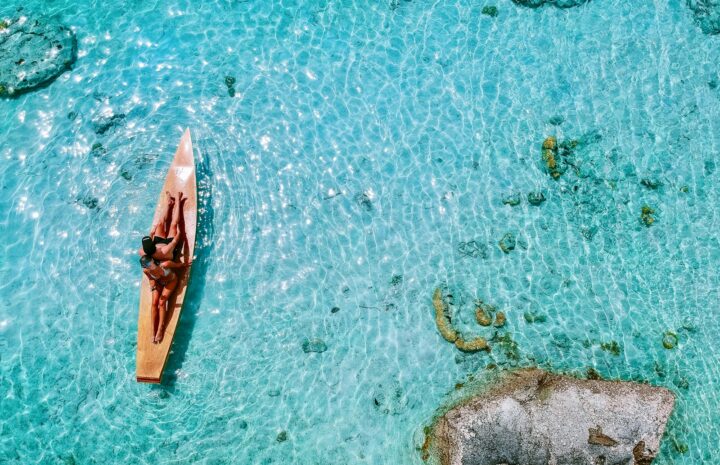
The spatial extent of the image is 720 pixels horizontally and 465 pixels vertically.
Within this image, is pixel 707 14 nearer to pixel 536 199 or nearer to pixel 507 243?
pixel 536 199

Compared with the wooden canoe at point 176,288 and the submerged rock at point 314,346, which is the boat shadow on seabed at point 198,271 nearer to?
the wooden canoe at point 176,288

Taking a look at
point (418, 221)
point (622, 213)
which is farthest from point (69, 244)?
point (622, 213)

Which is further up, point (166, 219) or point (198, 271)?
point (166, 219)

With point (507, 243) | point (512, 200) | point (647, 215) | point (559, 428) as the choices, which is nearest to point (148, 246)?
point (507, 243)

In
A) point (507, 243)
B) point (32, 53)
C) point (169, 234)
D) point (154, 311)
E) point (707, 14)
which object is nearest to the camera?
point (154, 311)

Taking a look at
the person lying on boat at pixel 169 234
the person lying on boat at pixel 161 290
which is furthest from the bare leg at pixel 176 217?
the person lying on boat at pixel 161 290
